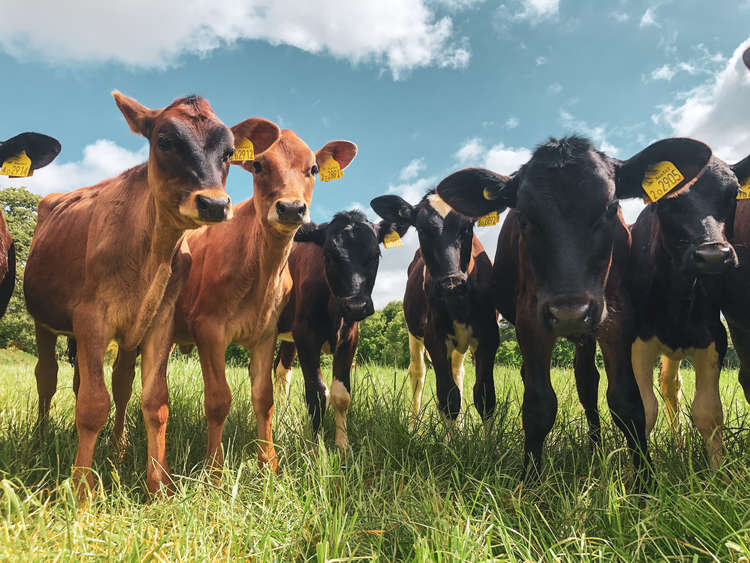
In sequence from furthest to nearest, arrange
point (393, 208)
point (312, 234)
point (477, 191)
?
point (393, 208) → point (312, 234) → point (477, 191)

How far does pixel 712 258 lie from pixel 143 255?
3750 millimetres

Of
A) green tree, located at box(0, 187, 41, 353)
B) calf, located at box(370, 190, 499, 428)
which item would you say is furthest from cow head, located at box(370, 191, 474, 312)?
green tree, located at box(0, 187, 41, 353)

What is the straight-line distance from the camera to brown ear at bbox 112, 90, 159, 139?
3706 mm

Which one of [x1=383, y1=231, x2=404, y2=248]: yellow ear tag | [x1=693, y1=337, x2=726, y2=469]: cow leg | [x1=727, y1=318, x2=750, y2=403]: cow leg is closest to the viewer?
[x1=693, y1=337, x2=726, y2=469]: cow leg

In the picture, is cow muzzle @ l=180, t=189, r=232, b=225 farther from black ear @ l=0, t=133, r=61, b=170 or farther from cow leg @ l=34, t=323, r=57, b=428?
cow leg @ l=34, t=323, r=57, b=428

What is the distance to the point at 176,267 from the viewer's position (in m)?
4.01

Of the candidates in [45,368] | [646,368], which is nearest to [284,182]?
[45,368]

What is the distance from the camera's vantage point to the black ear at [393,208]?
19.2ft

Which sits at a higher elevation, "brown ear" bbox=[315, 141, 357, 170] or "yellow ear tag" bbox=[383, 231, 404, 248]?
"brown ear" bbox=[315, 141, 357, 170]

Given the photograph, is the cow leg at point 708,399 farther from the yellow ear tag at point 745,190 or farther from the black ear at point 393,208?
the black ear at point 393,208

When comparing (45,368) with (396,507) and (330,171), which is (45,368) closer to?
(330,171)

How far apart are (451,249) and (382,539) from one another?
9.74 ft

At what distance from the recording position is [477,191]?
13.2ft

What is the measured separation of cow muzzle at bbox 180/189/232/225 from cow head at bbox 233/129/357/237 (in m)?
0.67
